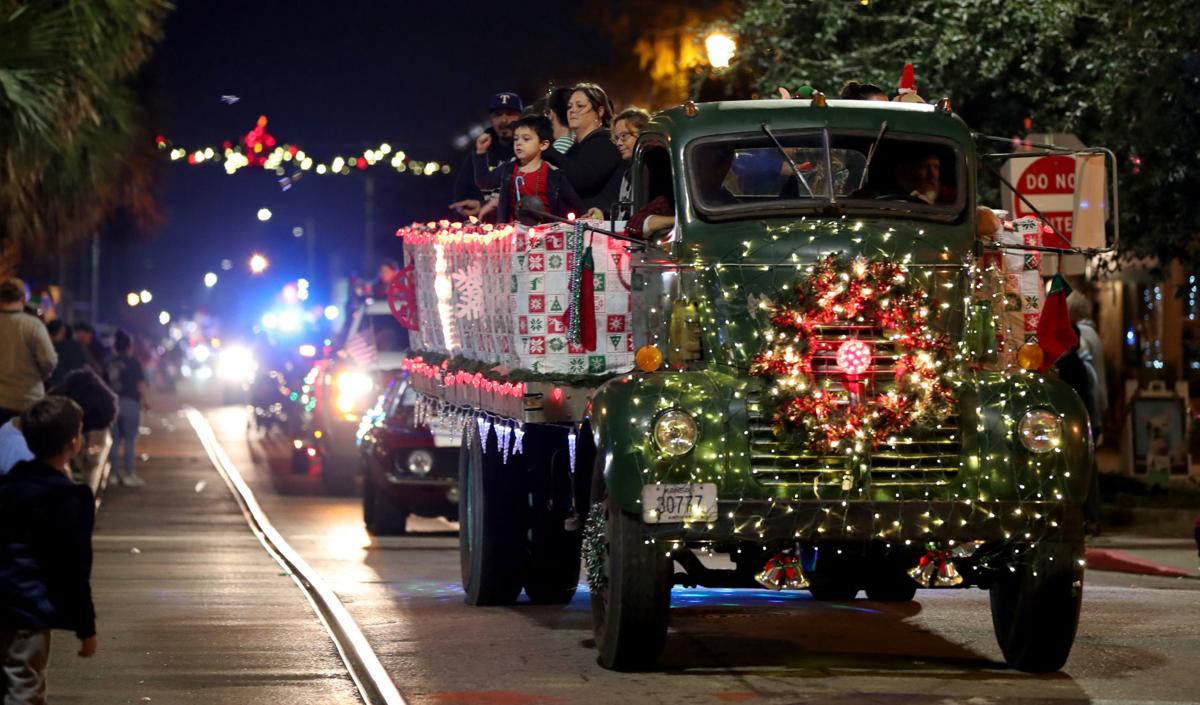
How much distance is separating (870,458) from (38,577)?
12.8 feet

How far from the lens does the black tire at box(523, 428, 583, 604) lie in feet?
42.5

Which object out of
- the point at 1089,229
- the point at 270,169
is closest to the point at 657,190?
the point at 1089,229

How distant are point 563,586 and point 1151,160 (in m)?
8.61

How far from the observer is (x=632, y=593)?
9789 mm

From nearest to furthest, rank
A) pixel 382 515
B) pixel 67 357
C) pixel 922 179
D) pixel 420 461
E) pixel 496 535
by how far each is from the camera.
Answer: pixel 922 179 < pixel 496 535 < pixel 420 461 < pixel 382 515 < pixel 67 357

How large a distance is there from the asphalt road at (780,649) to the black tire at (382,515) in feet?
10.9

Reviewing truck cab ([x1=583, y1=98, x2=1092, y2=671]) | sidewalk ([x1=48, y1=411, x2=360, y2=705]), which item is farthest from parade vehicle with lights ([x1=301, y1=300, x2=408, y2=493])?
truck cab ([x1=583, y1=98, x2=1092, y2=671])

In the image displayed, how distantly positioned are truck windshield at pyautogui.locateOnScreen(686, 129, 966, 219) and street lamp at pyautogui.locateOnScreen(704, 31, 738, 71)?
35.6 ft

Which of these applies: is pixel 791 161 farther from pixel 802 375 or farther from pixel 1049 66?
pixel 1049 66

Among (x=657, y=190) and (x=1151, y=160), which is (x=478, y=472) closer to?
(x=657, y=190)

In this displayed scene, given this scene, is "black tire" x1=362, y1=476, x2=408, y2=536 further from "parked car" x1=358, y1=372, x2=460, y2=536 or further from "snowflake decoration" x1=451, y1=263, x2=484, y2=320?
"snowflake decoration" x1=451, y1=263, x2=484, y2=320

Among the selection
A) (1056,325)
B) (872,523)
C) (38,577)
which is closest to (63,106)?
(1056,325)

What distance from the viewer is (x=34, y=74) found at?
62.5 feet

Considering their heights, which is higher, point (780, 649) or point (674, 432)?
point (674, 432)
